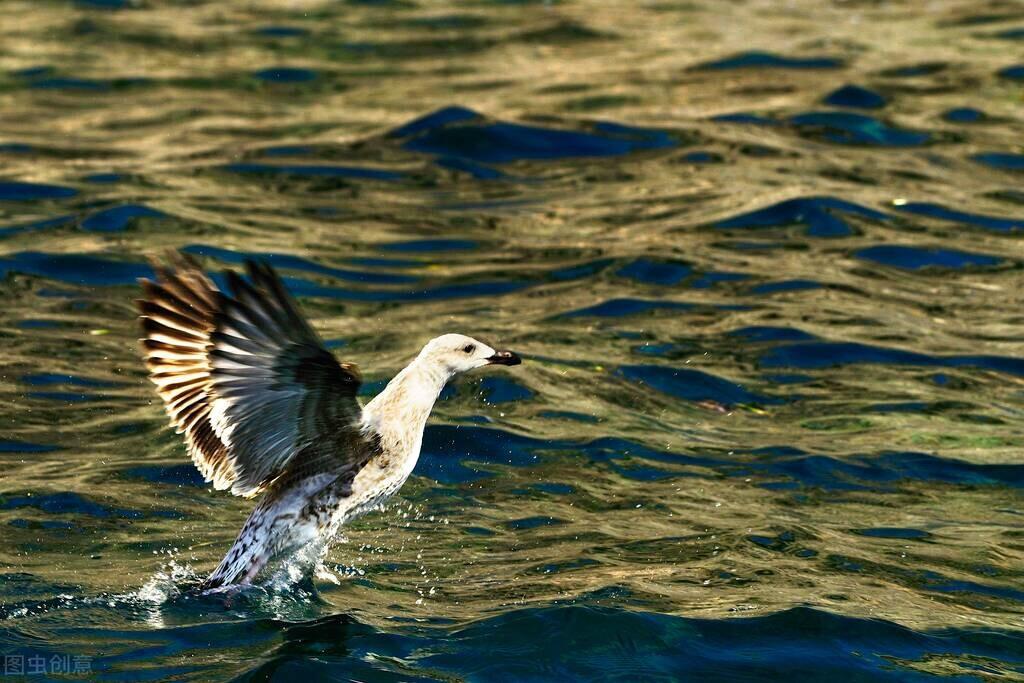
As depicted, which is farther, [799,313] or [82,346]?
[799,313]

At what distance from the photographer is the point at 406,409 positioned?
6.45 meters

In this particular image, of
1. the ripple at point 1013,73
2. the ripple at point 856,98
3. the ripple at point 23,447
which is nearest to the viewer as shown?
the ripple at point 23,447

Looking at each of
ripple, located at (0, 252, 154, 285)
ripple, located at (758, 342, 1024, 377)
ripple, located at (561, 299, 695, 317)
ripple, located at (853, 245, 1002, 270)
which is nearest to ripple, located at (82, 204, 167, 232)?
ripple, located at (0, 252, 154, 285)

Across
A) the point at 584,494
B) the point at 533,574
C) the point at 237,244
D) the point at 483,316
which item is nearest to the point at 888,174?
the point at 483,316

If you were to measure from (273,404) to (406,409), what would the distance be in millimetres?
660

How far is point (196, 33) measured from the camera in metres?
17.0

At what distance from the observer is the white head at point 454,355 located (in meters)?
6.50

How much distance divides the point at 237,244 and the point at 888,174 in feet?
17.9

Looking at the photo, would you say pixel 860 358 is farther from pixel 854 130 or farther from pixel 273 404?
pixel 273 404

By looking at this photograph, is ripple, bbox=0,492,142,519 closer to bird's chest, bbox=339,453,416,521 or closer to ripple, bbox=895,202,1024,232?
bird's chest, bbox=339,453,416,521

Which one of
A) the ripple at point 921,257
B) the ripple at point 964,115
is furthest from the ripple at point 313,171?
the ripple at point 964,115

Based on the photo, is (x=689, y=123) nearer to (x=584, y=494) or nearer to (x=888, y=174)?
(x=888, y=174)

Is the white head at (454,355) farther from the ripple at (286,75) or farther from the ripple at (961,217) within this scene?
the ripple at (286,75)

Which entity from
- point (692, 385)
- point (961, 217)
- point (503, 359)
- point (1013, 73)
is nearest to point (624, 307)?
point (692, 385)
